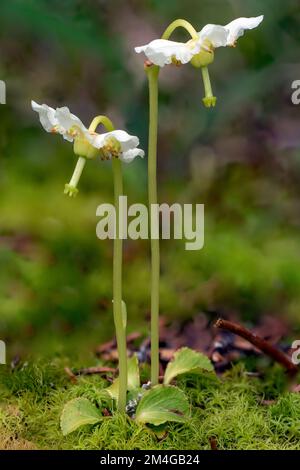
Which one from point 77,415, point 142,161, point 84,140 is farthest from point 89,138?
point 142,161

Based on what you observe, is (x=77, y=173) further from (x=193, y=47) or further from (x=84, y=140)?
(x=193, y=47)

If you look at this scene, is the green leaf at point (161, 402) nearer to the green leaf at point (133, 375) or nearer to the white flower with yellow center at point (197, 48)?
the green leaf at point (133, 375)

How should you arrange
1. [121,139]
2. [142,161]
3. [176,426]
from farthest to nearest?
[142,161], [176,426], [121,139]

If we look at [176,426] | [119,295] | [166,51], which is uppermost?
[166,51]

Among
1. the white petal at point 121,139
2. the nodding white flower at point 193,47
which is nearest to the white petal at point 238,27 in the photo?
the nodding white flower at point 193,47

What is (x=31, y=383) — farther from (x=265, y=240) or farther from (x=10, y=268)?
(x=265, y=240)
